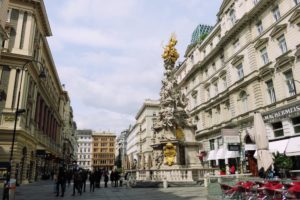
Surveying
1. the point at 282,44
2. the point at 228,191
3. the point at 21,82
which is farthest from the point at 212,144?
the point at 228,191

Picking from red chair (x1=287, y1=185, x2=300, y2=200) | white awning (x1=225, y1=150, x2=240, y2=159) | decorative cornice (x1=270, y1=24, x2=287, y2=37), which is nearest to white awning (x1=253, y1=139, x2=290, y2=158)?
white awning (x1=225, y1=150, x2=240, y2=159)

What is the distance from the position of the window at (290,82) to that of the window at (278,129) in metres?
3.69

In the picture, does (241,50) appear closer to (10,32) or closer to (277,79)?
(277,79)

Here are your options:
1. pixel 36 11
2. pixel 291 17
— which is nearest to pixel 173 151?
pixel 291 17

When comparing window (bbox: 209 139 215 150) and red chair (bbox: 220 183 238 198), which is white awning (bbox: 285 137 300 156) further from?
window (bbox: 209 139 215 150)

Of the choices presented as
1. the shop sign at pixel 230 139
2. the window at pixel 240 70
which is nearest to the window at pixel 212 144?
the window at pixel 240 70

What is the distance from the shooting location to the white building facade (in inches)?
6249

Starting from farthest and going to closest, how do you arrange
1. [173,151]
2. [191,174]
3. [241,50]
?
[241,50] → [173,151] → [191,174]

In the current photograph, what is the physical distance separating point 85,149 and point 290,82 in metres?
152

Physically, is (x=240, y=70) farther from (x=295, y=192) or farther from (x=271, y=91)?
(x=295, y=192)

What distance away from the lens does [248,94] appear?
108 ft

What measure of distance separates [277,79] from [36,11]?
32.1 m

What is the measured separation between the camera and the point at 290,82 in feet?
86.7

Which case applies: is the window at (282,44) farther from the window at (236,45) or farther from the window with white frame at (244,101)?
the window at (236,45)
